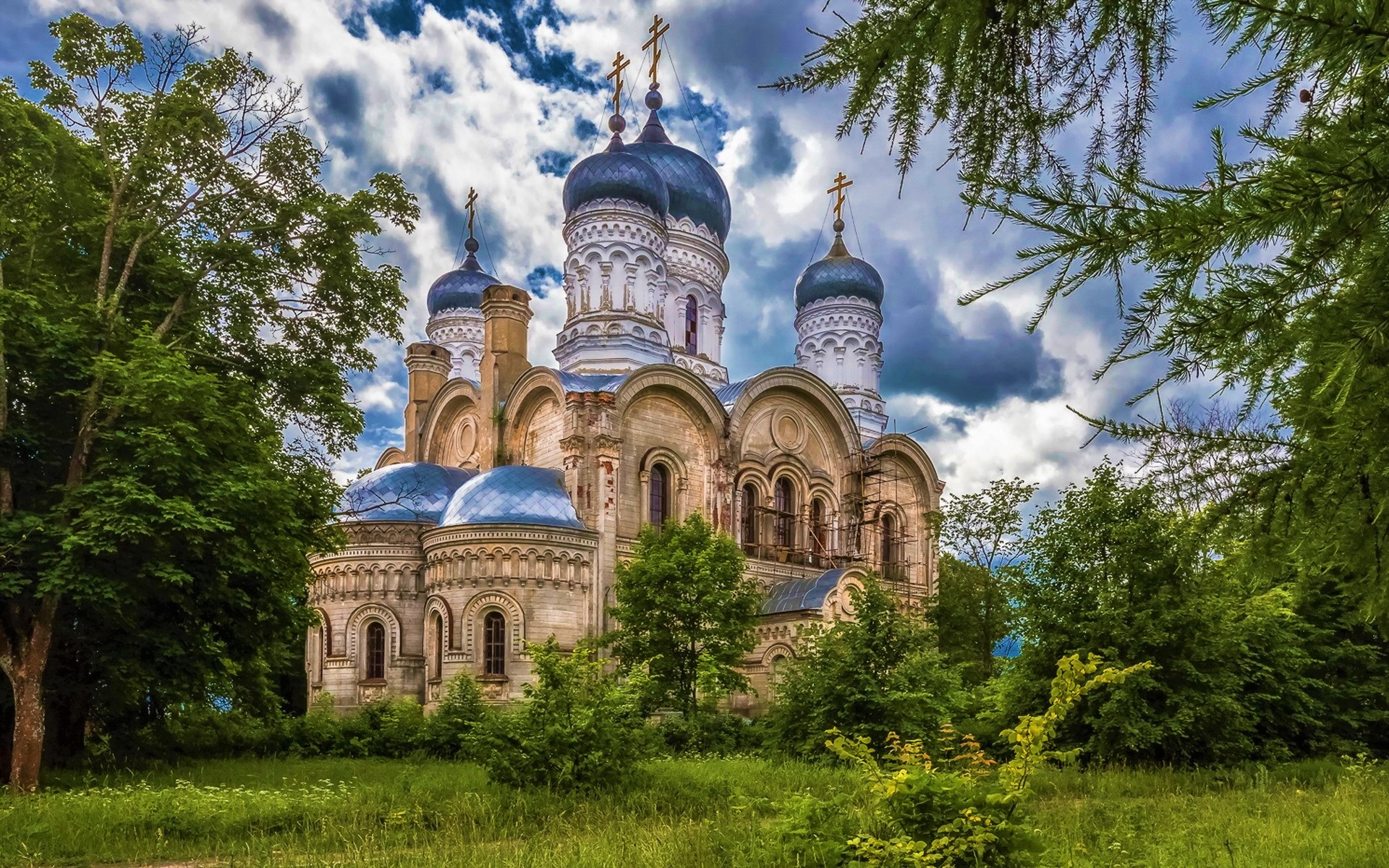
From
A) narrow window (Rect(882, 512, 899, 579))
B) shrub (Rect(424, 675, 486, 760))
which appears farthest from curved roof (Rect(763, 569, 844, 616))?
shrub (Rect(424, 675, 486, 760))

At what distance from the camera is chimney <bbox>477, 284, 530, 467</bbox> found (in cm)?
2620

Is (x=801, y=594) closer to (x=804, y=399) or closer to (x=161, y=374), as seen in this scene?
(x=804, y=399)

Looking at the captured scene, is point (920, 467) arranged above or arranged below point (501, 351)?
below

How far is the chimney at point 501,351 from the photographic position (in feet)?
86.0

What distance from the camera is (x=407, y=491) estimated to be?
24.6 meters

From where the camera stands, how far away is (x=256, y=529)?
12266mm

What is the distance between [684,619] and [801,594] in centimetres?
532

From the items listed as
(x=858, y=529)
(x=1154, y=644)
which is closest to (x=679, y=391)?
(x=858, y=529)

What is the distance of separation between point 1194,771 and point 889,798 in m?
8.98

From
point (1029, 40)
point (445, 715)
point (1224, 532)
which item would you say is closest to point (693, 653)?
point (445, 715)

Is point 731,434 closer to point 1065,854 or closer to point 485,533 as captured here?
point 485,533

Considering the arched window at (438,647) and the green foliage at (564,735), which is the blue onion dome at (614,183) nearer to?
the arched window at (438,647)

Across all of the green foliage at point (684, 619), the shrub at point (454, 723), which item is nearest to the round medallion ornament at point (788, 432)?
the green foliage at point (684, 619)

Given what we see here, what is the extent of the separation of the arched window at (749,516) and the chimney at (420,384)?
10085mm
